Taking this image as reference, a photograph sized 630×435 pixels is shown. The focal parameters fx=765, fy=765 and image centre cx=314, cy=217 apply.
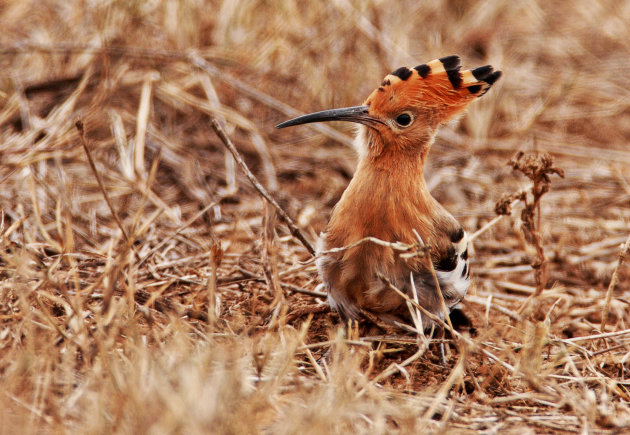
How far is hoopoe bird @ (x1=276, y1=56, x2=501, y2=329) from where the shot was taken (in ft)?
8.13

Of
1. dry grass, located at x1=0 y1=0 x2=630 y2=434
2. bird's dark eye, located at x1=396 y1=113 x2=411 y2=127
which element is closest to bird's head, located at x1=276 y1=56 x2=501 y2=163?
bird's dark eye, located at x1=396 y1=113 x2=411 y2=127

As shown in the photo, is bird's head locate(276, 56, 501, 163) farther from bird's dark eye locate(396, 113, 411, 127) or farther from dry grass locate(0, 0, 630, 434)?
dry grass locate(0, 0, 630, 434)

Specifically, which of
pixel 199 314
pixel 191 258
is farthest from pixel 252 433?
pixel 191 258

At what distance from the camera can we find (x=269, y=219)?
268 cm

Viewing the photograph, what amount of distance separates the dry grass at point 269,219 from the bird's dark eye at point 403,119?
1.86 feet

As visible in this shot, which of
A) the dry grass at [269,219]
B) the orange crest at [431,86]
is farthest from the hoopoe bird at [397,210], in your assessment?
the dry grass at [269,219]

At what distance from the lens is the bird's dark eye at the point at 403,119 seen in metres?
2.64

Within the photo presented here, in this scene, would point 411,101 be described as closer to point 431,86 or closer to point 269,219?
point 431,86

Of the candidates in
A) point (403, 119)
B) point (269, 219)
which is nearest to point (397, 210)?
point (403, 119)

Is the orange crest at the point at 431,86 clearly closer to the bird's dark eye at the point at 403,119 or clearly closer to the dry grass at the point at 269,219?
the bird's dark eye at the point at 403,119

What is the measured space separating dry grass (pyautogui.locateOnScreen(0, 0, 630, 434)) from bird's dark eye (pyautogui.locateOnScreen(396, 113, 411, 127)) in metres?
0.57

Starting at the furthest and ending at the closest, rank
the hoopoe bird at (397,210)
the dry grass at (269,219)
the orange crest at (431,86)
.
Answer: the orange crest at (431,86) < the hoopoe bird at (397,210) < the dry grass at (269,219)

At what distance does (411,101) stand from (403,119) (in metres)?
0.07

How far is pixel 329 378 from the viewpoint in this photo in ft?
7.05
